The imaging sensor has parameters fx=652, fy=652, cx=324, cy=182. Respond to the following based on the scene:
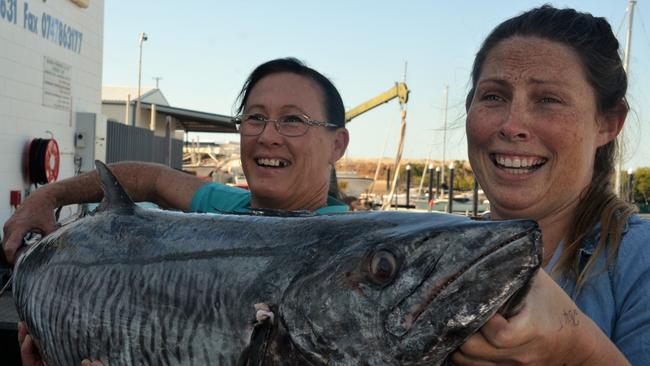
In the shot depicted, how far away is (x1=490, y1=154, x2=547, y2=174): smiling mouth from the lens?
2.07m

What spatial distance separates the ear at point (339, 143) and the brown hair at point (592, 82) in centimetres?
95

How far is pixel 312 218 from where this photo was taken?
66.1 inches

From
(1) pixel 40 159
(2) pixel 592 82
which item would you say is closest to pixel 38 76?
(1) pixel 40 159

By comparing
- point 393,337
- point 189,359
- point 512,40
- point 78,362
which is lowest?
point 78,362

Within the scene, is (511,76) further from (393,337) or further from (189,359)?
(189,359)

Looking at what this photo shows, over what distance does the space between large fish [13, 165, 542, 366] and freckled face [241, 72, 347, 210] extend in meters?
0.85

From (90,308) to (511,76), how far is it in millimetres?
1491

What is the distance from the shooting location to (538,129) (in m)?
2.04

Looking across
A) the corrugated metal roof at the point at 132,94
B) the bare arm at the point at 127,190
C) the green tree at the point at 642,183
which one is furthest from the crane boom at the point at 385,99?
the green tree at the point at 642,183

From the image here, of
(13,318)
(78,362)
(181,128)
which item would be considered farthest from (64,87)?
(181,128)

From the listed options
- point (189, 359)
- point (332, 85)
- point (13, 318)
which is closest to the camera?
point (189, 359)

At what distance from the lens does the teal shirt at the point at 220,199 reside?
10.2 ft

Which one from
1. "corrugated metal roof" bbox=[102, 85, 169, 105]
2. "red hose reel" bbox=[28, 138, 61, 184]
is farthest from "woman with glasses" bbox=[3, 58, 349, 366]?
"corrugated metal roof" bbox=[102, 85, 169, 105]

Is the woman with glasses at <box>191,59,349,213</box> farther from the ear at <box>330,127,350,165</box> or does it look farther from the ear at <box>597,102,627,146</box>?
the ear at <box>597,102,627,146</box>
